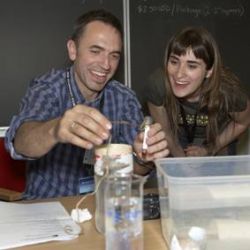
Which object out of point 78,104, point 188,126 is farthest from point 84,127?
point 188,126

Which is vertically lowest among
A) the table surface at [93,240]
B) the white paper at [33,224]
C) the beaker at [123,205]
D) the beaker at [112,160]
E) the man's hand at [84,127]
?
the table surface at [93,240]

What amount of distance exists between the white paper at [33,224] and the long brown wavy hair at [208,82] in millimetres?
1134

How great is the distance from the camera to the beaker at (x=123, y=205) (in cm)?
81

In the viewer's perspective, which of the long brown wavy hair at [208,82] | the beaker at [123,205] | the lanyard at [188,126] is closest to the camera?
the beaker at [123,205]

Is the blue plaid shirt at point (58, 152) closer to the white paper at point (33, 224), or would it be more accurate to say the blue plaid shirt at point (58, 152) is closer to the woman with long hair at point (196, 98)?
the white paper at point (33, 224)

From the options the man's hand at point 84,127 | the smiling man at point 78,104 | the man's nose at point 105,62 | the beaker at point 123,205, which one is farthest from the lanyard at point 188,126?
the beaker at point 123,205

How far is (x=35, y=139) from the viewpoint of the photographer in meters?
1.22

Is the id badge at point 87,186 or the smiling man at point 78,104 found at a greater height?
the smiling man at point 78,104

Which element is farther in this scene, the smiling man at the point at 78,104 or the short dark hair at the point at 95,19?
the short dark hair at the point at 95,19

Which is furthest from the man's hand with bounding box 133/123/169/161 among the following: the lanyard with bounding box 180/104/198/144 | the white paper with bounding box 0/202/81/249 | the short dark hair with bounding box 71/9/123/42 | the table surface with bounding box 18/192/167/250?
Answer: the lanyard with bounding box 180/104/198/144

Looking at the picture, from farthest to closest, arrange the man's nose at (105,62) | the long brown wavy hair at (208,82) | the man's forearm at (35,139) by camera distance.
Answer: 1. the long brown wavy hair at (208,82)
2. the man's nose at (105,62)
3. the man's forearm at (35,139)

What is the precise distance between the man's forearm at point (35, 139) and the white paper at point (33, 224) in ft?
0.55

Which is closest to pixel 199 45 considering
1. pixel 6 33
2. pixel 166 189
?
pixel 6 33

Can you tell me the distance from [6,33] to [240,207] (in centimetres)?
168
